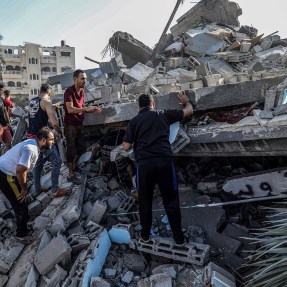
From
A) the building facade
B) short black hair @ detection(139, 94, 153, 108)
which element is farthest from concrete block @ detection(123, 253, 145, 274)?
the building facade

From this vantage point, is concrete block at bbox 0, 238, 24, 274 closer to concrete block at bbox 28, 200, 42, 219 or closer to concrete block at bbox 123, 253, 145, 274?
concrete block at bbox 28, 200, 42, 219

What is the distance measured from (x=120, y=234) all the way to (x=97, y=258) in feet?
1.40

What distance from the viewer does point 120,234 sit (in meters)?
3.68

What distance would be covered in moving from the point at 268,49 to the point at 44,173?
8507 millimetres

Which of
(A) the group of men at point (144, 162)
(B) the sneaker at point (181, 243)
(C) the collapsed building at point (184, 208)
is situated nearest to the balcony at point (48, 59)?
(C) the collapsed building at point (184, 208)

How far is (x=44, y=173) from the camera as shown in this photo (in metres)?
5.55

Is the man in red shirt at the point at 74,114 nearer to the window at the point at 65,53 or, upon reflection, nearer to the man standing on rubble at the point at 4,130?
the man standing on rubble at the point at 4,130

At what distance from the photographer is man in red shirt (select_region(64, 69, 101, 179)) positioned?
4.57 metres

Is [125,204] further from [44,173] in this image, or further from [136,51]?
[136,51]

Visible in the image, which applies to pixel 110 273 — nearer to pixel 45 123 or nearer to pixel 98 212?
pixel 98 212

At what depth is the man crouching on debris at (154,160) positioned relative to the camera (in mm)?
3244

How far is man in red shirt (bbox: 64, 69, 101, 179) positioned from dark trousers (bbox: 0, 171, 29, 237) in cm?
110

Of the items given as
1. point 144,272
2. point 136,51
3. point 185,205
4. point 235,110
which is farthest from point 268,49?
point 144,272

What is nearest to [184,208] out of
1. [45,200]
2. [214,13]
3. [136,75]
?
[45,200]
